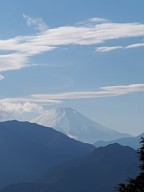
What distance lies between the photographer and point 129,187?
4041 centimetres

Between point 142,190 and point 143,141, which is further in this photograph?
point 143,141

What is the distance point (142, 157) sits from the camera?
40.6 m

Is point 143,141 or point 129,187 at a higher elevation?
point 143,141

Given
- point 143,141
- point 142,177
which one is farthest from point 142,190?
point 143,141

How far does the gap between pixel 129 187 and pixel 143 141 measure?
15.6 ft

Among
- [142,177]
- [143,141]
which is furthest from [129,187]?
[143,141]

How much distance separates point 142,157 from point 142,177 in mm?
1751

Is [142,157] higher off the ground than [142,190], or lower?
higher

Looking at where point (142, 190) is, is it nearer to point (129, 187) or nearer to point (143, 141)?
point (129, 187)

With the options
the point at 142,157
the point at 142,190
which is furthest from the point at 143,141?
the point at 142,190

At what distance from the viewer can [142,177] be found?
4025 centimetres

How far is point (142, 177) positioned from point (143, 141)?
12.6 feet

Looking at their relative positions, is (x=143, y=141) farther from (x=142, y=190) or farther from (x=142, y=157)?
(x=142, y=190)

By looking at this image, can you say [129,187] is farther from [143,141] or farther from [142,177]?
[143,141]
